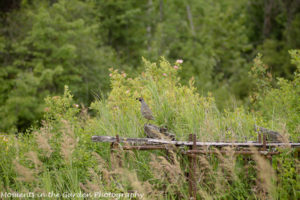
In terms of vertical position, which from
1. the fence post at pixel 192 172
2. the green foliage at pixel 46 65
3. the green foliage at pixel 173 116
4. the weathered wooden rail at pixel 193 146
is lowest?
the fence post at pixel 192 172

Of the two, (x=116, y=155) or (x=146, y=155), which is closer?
(x=116, y=155)

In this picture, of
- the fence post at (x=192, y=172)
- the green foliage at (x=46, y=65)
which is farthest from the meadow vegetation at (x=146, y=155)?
the green foliage at (x=46, y=65)

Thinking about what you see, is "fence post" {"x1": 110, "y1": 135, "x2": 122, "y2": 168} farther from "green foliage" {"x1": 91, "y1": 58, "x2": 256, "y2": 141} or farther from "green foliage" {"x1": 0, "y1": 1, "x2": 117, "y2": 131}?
"green foliage" {"x1": 0, "y1": 1, "x2": 117, "y2": 131}

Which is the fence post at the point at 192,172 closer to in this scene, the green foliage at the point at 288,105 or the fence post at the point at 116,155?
the fence post at the point at 116,155

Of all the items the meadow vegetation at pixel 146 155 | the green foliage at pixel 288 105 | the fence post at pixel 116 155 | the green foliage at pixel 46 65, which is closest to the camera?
the meadow vegetation at pixel 146 155

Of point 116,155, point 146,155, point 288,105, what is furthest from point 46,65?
point 288,105

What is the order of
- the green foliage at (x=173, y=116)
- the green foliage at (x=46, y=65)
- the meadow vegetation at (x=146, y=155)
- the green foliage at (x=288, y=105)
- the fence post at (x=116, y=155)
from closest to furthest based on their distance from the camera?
the meadow vegetation at (x=146, y=155) → the fence post at (x=116, y=155) → the green foliage at (x=173, y=116) → the green foliage at (x=288, y=105) → the green foliage at (x=46, y=65)

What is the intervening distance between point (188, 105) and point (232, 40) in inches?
881

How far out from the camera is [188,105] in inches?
240

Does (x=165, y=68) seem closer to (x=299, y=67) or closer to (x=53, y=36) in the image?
(x=299, y=67)

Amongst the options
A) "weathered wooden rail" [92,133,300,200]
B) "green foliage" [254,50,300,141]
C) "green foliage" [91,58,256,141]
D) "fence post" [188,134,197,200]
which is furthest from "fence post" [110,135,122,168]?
"green foliage" [254,50,300,141]

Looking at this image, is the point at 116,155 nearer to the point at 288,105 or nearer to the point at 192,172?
the point at 192,172

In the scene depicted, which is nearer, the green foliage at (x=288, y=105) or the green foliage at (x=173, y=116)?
the green foliage at (x=173, y=116)

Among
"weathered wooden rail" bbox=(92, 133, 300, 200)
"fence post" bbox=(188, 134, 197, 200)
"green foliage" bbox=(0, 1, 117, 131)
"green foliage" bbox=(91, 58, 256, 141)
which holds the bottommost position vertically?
"fence post" bbox=(188, 134, 197, 200)
